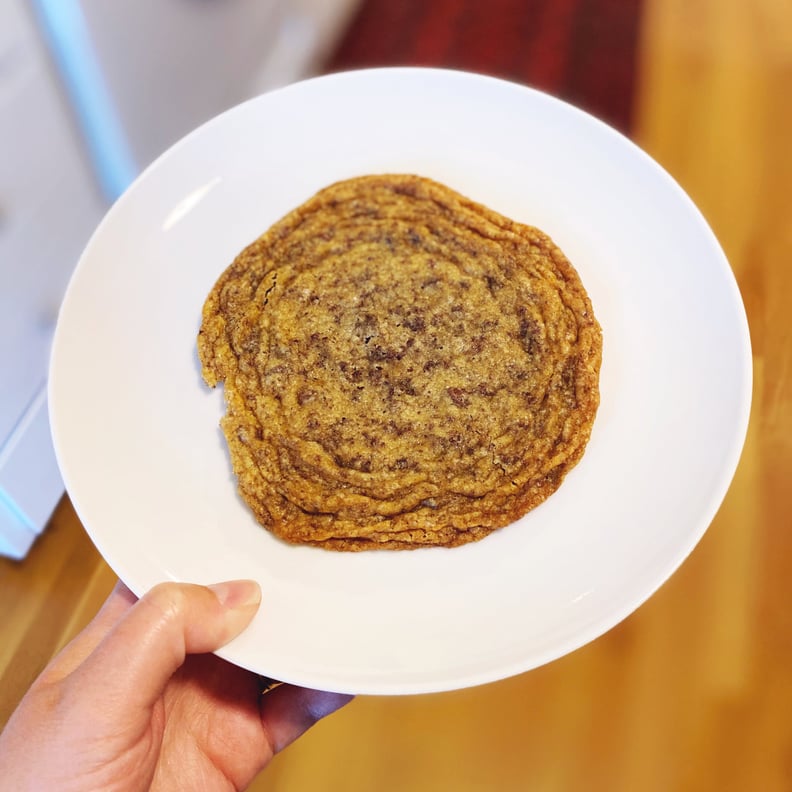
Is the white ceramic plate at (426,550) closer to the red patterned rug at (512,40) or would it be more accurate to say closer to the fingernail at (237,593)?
the fingernail at (237,593)

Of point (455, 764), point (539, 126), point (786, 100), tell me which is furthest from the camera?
point (786, 100)

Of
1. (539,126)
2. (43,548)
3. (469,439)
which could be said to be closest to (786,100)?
(539,126)

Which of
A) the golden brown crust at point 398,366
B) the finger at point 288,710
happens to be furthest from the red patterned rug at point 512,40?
the finger at point 288,710

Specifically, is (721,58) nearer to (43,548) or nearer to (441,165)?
(441,165)

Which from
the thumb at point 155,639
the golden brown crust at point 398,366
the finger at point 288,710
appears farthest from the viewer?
the finger at point 288,710

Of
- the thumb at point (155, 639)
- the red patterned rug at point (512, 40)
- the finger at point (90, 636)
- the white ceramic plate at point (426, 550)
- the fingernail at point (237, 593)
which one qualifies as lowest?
the finger at point (90, 636)

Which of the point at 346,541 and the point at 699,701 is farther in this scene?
the point at 699,701

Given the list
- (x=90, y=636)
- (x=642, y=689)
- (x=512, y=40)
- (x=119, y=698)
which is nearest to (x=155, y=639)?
(x=119, y=698)

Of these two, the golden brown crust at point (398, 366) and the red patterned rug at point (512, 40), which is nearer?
the golden brown crust at point (398, 366)
